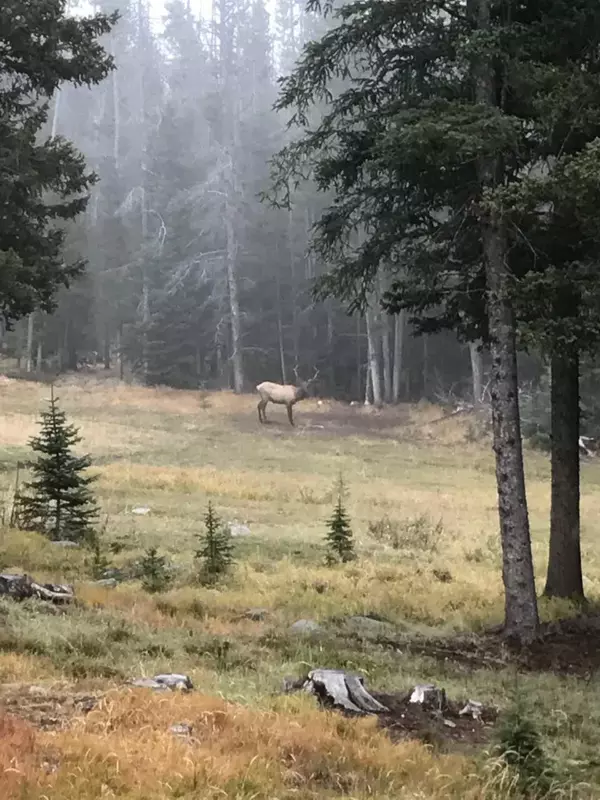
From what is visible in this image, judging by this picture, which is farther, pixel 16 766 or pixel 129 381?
pixel 129 381

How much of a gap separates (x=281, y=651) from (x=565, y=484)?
5.35 meters

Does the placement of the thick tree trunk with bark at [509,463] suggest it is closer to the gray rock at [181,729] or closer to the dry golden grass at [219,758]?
the dry golden grass at [219,758]

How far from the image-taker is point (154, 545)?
46.2 ft

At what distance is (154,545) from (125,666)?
7.52 metres

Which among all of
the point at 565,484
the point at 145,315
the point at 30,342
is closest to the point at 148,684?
the point at 565,484

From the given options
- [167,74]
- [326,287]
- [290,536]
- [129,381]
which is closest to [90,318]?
[129,381]

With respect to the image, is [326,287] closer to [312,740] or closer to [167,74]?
[312,740]

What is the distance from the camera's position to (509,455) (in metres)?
9.47

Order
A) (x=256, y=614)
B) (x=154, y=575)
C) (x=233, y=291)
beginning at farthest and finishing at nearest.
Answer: (x=233, y=291)
(x=154, y=575)
(x=256, y=614)

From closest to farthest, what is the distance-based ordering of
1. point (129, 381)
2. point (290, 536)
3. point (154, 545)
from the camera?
1. point (154, 545)
2. point (290, 536)
3. point (129, 381)

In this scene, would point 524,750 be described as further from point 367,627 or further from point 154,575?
point 154,575

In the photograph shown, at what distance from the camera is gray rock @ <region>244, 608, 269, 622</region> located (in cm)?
993

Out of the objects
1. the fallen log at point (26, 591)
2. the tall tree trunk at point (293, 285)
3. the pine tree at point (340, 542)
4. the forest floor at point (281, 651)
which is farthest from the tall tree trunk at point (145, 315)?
the fallen log at point (26, 591)

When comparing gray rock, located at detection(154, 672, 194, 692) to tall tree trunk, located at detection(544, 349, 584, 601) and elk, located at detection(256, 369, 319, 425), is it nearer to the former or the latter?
tall tree trunk, located at detection(544, 349, 584, 601)
